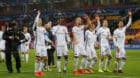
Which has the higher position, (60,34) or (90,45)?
(60,34)

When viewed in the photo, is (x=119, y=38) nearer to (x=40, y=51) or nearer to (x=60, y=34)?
(x=60, y=34)

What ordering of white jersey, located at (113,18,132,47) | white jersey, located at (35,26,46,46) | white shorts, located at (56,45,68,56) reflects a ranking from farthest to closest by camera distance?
white jersey, located at (113,18,132,47), white shorts, located at (56,45,68,56), white jersey, located at (35,26,46,46)

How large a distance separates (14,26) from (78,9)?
52.8m

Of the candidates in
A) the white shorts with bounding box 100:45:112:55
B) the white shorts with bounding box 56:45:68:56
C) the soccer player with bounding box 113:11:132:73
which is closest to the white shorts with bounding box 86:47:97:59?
the white shorts with bounding box 100:45:112:55

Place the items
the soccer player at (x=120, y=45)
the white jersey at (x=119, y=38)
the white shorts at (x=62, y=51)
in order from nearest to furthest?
the white shorts at (x=62, y=51) < the soccer player at (x=120, y=45) < the white jersey at (x=119, y=38)

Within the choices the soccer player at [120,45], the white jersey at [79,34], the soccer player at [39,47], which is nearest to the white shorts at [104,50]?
the soccer player at [120,45]

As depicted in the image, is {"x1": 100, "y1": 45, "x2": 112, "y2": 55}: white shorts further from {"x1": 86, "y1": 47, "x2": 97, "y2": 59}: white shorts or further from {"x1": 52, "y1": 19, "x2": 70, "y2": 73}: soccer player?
{"x1": 52, "y1": 19, "x2": 70, "y2": 73}: soccer player

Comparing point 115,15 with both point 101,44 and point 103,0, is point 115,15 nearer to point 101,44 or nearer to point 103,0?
point 103,0

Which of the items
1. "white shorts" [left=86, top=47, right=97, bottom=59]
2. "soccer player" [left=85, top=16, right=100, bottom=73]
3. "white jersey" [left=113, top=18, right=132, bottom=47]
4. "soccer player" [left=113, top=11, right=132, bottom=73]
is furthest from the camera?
Result: "soccer player" [left=85, top=16, right=100, bottom=73]

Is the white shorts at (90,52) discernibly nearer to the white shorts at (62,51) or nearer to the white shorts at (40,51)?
the white shorts at (62,51)

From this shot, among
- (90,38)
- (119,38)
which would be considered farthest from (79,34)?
(119,38)

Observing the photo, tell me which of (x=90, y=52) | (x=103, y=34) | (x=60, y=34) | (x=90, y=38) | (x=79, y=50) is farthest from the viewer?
(x=103, y=34)

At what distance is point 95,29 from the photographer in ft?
89.6

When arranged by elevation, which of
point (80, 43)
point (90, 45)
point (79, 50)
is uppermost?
point (80, 43)
